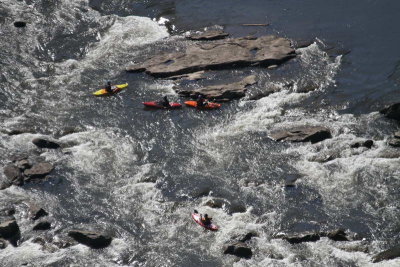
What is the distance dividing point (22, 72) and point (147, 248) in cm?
1697

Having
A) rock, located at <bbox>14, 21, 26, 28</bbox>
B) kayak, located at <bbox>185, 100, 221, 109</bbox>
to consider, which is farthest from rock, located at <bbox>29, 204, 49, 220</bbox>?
rock, located at <bbox>14, 21, 26, 28</bbox>

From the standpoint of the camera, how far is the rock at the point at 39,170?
1118 inches

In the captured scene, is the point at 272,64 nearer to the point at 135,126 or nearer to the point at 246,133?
the point at 246,133

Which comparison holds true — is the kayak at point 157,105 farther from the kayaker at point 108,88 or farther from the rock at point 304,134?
the rock at point 304,134

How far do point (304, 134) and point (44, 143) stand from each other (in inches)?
511

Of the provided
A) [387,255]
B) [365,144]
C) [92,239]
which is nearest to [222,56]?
[365,144]

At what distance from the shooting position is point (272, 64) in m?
36.7

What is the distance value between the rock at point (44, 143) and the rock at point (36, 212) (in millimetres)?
4553

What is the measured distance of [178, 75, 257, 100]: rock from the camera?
33906 millimetres

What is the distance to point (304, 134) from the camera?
29.9m

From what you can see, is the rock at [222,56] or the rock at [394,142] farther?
the rock at [222,56]

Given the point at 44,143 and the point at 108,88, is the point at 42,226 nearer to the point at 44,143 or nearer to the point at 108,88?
the point at 44,143

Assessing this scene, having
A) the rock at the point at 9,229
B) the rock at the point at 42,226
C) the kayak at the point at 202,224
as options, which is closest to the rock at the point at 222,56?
the kayak at the point at 202,224

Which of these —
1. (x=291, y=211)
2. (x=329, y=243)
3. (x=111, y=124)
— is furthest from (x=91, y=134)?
(x=329, y=243)
